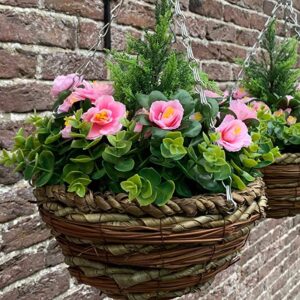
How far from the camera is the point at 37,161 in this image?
0.88m

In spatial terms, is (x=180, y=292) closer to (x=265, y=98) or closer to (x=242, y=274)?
(x=265, y=98)

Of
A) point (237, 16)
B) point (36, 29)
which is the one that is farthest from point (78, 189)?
point (237, 16)

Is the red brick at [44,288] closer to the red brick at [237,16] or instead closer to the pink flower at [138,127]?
the pink flower at [138,127]

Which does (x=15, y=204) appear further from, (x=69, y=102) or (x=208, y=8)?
(x=208, y=8)

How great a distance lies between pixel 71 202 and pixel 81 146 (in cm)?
9

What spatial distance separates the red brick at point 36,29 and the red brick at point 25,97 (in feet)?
0.36

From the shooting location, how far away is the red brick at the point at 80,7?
1359 mm

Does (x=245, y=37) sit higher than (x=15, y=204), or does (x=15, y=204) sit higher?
(x=245, y=37)

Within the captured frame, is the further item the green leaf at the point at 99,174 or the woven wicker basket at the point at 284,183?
the woven wicker basket at the point at 284,183

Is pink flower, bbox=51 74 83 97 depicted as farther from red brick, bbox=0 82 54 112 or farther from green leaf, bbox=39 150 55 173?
red brick, bbox=0 82 54 112

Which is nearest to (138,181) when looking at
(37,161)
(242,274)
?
(37,161)

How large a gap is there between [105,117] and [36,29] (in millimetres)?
567

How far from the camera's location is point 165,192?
31.0 inches

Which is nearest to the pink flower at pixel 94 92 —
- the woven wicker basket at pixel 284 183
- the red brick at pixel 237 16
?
the woven wicker basket at pixel 284 183
